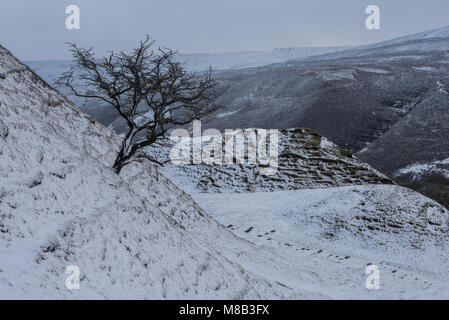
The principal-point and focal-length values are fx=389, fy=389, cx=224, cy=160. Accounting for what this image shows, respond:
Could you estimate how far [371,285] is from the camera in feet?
72.5

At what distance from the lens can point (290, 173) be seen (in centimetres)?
4184

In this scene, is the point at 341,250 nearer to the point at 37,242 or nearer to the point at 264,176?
the point at 264,176

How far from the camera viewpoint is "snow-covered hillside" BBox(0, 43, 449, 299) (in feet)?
36.7

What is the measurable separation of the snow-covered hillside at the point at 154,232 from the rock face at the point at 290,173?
23.5ft

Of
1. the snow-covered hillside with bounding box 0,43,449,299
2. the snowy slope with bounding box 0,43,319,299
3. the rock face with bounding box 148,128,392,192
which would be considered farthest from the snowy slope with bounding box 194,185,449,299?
the snowy slope with bounding box 0,43,319,299

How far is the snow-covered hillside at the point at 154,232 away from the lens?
1120 centimetres

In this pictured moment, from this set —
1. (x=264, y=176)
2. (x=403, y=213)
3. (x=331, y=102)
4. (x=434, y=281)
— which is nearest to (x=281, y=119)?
(x=331, y=102)

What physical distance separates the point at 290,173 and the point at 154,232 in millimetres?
29261

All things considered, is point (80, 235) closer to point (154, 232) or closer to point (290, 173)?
point (154, 232)

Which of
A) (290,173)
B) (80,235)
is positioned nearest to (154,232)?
(80,235)

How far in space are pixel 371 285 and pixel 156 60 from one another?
16.9 metres

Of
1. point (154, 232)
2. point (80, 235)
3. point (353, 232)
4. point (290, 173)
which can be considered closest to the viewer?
point (80, 235)

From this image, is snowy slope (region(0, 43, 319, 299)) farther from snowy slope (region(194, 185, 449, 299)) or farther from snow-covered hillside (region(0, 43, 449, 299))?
snowy slope (region(194, 185, 449, 299))

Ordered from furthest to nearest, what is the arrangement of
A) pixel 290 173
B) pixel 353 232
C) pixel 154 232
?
pixel 290 173 → pixel 353 232 → pixel 154 232
